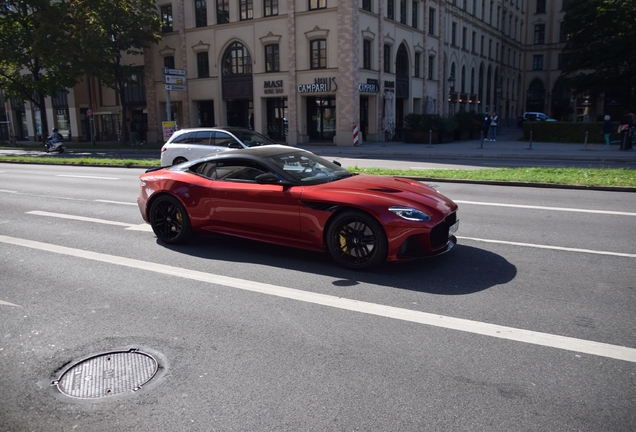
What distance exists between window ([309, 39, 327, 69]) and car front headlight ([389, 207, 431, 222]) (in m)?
29.8

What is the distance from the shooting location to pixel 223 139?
17.0 metres

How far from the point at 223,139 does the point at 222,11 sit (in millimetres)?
24902

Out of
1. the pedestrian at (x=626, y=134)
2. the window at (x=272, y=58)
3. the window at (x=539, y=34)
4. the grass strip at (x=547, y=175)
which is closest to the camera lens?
the grass strip at (x=547, y=175)

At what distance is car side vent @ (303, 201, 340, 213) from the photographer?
6.17 m

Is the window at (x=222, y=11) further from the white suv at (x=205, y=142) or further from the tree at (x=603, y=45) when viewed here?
the tree at (x=603, y=45)

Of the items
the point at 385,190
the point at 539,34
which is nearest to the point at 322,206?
the point at 385,190

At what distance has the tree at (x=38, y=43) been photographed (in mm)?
35531

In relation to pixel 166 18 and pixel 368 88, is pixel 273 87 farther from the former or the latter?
pixel 166 18

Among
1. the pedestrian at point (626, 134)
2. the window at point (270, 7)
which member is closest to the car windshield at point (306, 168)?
the pedestrian at point (626, 134)

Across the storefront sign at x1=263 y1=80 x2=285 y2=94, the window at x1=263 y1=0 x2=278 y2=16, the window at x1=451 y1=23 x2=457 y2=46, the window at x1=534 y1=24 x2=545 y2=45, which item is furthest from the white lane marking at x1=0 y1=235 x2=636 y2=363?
the window at x1=534 y1=24 x2=545 y2=45

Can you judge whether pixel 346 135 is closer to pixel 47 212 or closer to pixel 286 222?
pixel 47 212

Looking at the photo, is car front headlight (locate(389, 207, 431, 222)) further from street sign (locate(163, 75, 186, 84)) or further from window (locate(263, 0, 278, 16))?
window (locate(263, 0, 278, 16))

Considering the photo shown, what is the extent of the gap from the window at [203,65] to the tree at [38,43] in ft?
28.9

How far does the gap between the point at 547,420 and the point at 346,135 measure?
3148cm
